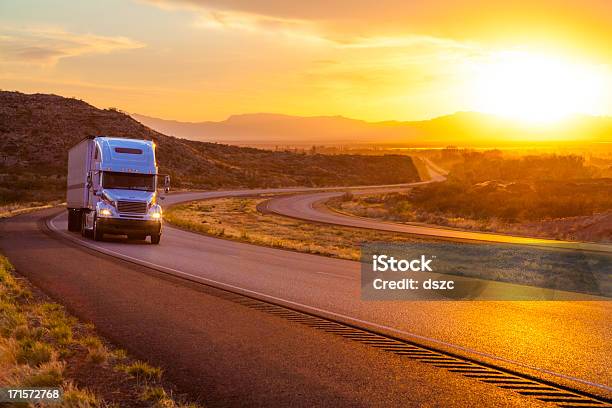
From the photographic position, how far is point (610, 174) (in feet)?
352

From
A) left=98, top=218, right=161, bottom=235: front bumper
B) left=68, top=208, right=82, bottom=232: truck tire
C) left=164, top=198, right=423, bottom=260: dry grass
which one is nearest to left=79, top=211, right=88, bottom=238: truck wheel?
left=68, top=208, right=82, bottom=232: truck tire

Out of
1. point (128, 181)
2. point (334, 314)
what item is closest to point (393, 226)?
point (128, 181)

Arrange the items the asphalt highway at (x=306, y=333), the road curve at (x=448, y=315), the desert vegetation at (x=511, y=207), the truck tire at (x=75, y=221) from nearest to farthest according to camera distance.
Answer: the asphalt highway at (x=306, y=333) → the road curve at (x=448, y=315) → the truck tire at (x=75, y=221) → the desert vegetation at (x=511, y=207)

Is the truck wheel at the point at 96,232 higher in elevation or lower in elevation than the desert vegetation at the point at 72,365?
lower

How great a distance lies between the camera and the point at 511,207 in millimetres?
59375

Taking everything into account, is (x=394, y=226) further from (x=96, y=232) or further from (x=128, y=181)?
(x=96, y=232)

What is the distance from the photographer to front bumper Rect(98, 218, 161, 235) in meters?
26.0

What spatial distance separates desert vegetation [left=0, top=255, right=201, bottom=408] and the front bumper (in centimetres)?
1347

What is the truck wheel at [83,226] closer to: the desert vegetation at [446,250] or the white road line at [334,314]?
the white road line at [334,314]

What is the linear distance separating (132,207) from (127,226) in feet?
2.52

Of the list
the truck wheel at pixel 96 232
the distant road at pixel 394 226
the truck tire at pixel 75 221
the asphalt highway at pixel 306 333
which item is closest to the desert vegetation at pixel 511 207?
the distant road at pixel 394 226

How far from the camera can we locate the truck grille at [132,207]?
1025 inches

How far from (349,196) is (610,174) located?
51337mm

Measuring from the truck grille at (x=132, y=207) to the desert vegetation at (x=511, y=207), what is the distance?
28.4 meters
